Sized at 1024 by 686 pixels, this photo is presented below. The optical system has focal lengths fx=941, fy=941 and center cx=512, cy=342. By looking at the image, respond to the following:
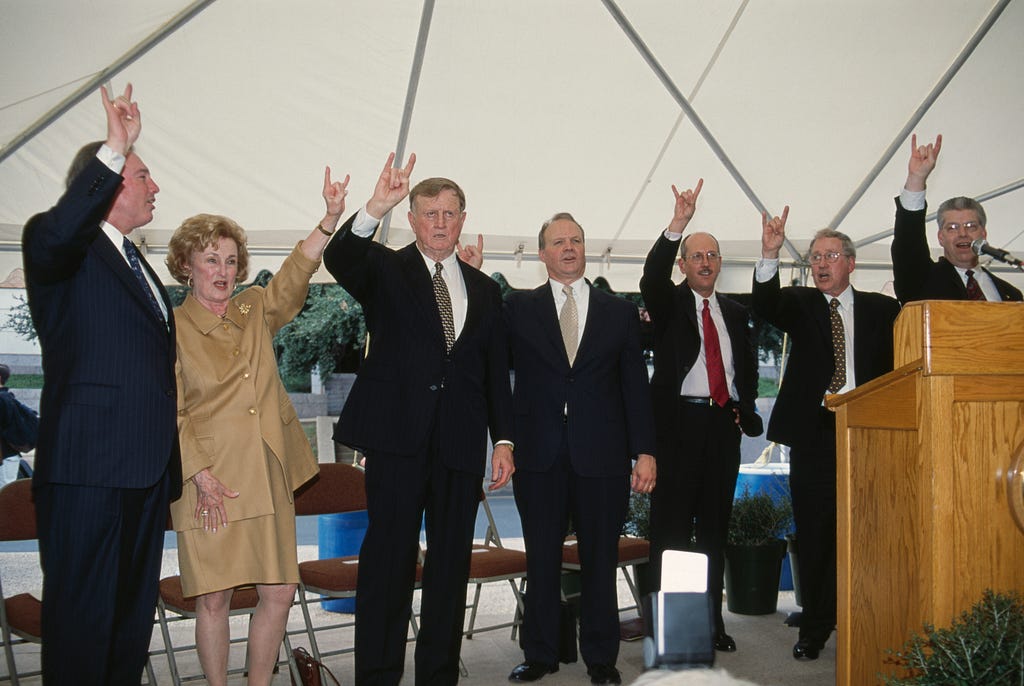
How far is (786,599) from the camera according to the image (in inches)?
244

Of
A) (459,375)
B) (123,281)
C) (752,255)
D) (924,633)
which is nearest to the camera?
(924,633)

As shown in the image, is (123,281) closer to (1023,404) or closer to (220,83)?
(1023,404)

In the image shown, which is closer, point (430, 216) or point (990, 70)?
point (430, 216)

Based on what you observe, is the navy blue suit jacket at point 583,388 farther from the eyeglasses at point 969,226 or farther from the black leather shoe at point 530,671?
the eyeglasses at point 969,226

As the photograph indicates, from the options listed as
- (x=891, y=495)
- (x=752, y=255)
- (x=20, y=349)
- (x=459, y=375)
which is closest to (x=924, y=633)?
(x=891, y=495)

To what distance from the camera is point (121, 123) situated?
248cm

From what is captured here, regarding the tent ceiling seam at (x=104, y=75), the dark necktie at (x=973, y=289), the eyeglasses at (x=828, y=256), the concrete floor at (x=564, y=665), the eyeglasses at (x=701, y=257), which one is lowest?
the concrete floor at (x=564, y=665)

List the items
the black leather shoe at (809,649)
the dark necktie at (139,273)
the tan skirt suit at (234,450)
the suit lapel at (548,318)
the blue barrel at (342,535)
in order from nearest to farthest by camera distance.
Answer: the dark necktie at (139,273), the tan skirt suit at (234,450), the suit lapel at (548,318), the black leather shoe at (809,649), the blue barrel at (342,535)

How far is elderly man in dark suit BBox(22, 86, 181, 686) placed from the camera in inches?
96.4

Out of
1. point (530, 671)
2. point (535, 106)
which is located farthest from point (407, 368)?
point (535, 106)

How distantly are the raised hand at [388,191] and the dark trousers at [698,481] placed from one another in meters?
2.07

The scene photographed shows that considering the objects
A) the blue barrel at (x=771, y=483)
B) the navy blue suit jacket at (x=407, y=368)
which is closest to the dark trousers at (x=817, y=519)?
the navy blue suit jacket at (x=407, y=368)

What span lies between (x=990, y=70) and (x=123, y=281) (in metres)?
5.14

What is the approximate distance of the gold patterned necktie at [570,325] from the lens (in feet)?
13.8
